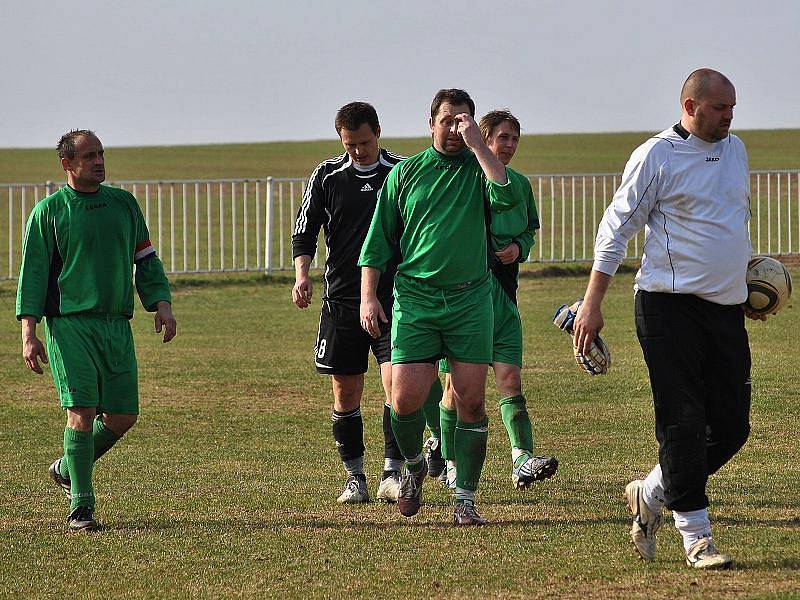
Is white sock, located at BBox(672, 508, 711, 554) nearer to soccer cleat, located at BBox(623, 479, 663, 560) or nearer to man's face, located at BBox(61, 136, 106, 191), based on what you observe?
soccer cleat, located at BBox(623, 479, 663, 560)

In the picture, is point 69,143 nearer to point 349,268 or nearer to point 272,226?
point 349,268

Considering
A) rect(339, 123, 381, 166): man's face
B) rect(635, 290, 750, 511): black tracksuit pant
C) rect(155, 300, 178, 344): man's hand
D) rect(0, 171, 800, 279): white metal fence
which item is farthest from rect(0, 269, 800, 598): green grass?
rect(0, 171, 800, 279): white metal fence

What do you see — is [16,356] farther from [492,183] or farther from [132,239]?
[492,183]

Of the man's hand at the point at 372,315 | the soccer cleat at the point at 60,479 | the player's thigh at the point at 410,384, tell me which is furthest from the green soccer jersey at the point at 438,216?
the soccer cleat at the point at 60,479

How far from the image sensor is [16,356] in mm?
14617

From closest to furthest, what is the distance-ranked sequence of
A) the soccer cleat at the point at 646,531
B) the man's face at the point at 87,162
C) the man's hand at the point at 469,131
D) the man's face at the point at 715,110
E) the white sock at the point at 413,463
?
the man's face at the point at 715,110
the soccer cleat at the point at 646,531
the man's hand at the point at 469,131
the man's face at the point at 87,162
the white sock at the point at 413,463

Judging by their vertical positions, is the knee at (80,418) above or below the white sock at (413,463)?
above

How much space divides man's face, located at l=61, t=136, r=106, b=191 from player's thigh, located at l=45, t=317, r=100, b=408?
2.31 ft

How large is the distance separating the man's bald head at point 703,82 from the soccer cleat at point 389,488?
9.19 ft

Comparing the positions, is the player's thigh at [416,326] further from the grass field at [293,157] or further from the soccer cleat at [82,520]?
the grass field at [293,157]

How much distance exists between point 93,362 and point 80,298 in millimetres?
326

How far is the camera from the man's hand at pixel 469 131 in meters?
6.55

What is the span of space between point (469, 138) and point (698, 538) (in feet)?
6.72

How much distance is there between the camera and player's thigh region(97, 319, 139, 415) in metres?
7.21
